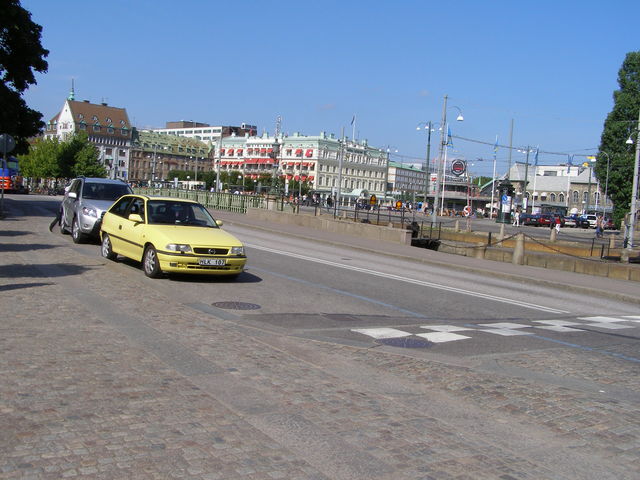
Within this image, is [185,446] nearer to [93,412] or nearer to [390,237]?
[93,412]

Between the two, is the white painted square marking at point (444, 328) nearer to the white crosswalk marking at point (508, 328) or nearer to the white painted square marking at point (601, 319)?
the white crosswalk marking at point (508, 328)

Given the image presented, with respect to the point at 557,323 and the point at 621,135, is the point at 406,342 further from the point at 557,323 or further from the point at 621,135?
the point at 621,135

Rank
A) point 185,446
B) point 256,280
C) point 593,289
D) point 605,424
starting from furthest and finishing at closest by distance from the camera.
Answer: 1. point 593,289
2. point 256,280
3. point 605,424
4. point 185,446

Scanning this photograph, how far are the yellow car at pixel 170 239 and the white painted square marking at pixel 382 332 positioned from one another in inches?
167

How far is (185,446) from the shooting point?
15.5 ft

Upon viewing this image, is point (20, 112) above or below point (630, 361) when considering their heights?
above

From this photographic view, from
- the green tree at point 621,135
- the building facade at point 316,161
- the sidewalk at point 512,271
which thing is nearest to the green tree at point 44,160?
the building facade at point 316,161

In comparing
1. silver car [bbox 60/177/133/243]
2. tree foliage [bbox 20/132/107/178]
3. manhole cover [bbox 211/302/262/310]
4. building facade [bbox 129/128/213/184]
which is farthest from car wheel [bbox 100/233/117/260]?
building facade [bbox 129/128/213/184]

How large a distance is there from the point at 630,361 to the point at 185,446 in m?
6.18

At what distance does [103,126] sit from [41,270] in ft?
464

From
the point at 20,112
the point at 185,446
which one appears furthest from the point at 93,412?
the point at 20,112

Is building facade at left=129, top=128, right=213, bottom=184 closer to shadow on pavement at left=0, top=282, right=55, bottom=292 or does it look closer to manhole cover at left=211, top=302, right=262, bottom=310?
shadow on pavement at left=0, top=282, right=55, bottom=292

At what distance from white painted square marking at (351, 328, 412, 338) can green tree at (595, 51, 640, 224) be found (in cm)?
6265

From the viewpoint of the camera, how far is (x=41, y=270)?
1330cm
